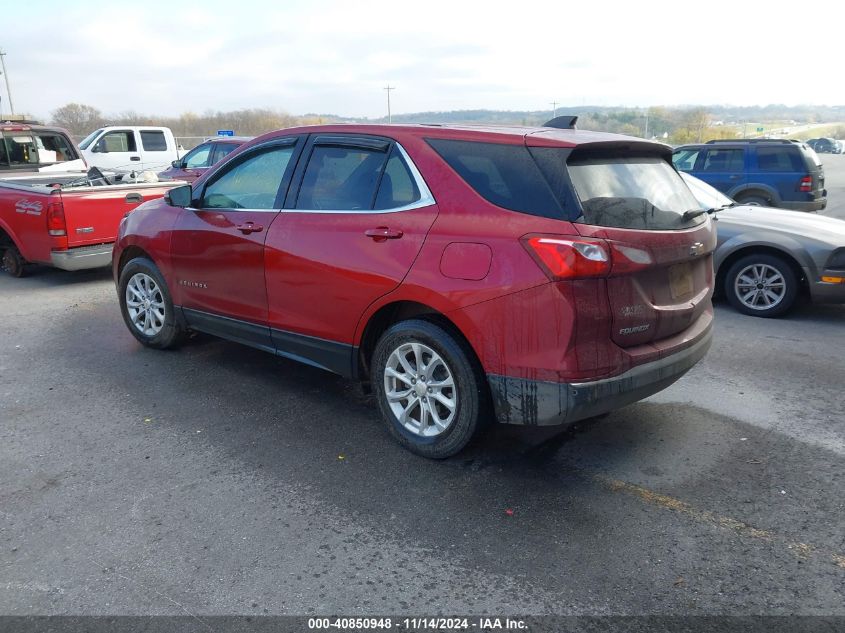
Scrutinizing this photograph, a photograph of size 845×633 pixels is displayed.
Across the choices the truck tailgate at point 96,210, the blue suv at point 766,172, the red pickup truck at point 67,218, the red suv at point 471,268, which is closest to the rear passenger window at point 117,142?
the red pickup truck at point 67,218

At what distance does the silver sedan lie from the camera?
690 centimetres

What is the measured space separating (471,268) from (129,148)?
19.4 meters

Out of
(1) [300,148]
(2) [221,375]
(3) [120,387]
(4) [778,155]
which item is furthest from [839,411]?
(4) [778,155]

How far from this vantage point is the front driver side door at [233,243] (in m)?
4.79

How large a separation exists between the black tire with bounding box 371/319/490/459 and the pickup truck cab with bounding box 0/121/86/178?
397 inches

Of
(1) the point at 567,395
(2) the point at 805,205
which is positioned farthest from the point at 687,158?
(1) the point at 567,395

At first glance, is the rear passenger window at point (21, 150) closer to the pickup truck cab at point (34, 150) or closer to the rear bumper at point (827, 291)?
the pickup truck cab at point (34, 150)

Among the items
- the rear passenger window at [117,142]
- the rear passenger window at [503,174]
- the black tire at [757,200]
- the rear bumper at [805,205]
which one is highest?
the rear passenger window at [117,142]

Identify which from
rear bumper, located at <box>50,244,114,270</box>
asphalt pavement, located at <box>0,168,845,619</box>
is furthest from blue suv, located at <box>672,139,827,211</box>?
rear bumper, located at <box>50,244,114,270</box>

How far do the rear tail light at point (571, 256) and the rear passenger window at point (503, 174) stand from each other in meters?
0.16

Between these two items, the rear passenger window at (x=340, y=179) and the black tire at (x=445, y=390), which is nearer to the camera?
the black tire at (x=445, y=390)

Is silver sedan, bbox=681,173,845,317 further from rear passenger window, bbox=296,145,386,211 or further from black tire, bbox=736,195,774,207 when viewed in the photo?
black tire, bbox=736,195,774,207

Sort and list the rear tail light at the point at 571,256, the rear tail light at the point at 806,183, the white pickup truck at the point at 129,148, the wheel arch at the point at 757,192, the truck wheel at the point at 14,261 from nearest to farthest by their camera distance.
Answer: the rear tail light at the point at 571,256, the truck wheel at the point at 14,261, the rear tail light at the point at 806,183, the wheel arch at the point at 757,192, the white pickup truck at the point at 129,148

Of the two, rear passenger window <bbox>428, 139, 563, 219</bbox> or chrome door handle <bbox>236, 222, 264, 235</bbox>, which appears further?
chrome door handle <bbox>236, 222, 264, 235</bbox>
